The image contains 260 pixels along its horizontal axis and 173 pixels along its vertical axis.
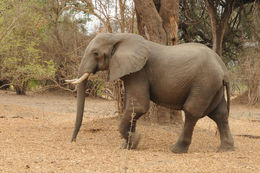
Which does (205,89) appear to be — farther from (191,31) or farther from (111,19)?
(191,31)

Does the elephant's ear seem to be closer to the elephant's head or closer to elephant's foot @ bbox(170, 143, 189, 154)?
the elephant's head

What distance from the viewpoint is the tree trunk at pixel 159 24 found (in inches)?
270

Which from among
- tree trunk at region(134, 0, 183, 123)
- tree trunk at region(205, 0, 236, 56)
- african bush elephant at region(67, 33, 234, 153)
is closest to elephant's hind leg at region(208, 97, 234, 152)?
african bush elephant at region(67, 33, 234, 153)

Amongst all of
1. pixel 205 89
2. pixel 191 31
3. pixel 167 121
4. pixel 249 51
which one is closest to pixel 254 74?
pixel 249 51

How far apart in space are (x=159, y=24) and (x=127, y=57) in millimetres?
2286

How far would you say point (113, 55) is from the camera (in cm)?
515

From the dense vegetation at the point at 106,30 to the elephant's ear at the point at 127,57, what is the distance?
190cm

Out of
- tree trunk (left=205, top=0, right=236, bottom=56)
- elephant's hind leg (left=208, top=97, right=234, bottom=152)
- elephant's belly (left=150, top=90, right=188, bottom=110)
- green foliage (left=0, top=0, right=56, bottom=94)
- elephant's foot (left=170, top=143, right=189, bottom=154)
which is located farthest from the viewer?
green foliage (left=0, top=0, right=56, bottom=94)

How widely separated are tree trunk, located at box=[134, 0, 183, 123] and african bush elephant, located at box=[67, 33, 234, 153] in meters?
1.77

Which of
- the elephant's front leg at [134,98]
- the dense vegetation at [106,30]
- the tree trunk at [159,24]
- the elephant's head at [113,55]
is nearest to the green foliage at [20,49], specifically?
the dense vegetation at [106,30]

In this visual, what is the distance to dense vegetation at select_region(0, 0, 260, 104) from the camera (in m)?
7.32

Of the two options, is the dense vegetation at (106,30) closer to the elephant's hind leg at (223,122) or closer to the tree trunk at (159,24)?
the tree trunk at (159,24)

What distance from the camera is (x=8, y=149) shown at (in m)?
4.71

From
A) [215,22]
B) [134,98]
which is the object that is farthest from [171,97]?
[215,22]
